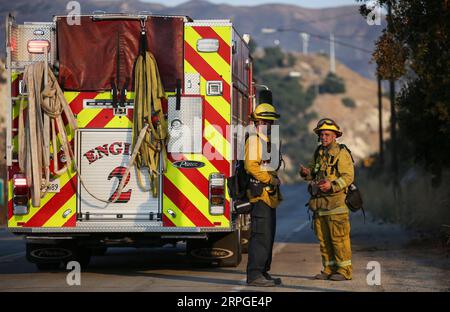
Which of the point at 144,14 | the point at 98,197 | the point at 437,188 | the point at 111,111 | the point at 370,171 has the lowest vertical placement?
the point at 370,171

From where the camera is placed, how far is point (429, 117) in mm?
21203

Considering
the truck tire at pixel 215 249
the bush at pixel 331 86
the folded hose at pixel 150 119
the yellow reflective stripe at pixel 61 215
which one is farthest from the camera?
the bush at pixel 331 86

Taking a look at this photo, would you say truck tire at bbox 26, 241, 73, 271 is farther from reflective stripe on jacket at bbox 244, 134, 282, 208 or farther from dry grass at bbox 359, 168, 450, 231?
dry grass at bbox 359, 168, 450, 231

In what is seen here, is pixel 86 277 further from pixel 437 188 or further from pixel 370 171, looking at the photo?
pixel 370 171

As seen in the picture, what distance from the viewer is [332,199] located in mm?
14070

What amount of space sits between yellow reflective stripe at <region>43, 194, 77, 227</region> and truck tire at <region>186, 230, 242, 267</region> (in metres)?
1.78

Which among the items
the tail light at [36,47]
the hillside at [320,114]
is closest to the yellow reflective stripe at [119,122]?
the tail light at [36,47]

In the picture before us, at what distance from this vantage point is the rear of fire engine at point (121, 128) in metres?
14.6

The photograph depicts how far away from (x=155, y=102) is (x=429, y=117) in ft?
26.4

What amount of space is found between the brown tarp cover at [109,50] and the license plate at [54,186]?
1.19m

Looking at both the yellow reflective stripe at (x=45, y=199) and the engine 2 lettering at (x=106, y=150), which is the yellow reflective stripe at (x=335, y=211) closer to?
the engine 2 lettering at (x=106, y=150)

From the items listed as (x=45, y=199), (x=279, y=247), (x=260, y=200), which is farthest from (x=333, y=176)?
(x=279, y=247)
